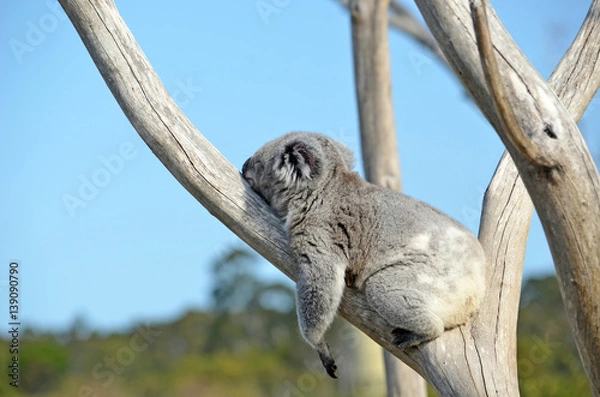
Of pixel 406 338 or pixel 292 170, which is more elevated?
pixel 292 170

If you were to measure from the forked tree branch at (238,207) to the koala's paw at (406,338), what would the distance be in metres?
0.04

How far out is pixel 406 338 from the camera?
3.85m

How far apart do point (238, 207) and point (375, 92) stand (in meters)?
3.57

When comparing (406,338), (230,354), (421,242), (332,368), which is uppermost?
(421,242)

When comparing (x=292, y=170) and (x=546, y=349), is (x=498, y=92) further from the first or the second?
(x=546, y=349)

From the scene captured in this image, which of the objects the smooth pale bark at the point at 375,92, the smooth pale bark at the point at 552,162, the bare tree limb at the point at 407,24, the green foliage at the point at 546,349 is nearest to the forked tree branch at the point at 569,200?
the smooth pale bark at the point at 552,162

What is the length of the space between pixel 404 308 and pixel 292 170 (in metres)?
1.12

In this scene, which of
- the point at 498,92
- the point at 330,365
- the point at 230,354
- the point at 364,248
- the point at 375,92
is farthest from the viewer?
the point at 230,354

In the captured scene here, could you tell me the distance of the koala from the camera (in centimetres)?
389

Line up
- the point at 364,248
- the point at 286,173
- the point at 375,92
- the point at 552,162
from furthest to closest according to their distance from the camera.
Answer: the point at 375,92
the point at 286,173
the point at 364,248
the point at 552,162

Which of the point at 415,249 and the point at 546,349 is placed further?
the point at 546,349

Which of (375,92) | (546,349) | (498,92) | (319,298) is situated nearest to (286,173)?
(319,298)

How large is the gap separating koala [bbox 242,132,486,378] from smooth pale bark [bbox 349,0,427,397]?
248 cm

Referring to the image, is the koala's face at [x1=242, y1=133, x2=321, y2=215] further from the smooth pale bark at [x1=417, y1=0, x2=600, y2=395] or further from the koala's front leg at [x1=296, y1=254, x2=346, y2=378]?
the smooth pale bark at [x1=417, y1=0, x2=600, y2=395]
